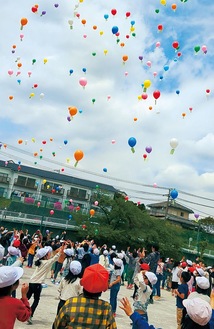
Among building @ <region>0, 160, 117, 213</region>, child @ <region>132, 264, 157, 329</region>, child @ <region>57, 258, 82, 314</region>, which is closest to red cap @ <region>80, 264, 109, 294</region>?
child @ <region>57, 258, 82, 314</region>

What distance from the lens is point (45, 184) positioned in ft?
187

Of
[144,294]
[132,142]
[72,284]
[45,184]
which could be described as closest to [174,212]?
[45,184]

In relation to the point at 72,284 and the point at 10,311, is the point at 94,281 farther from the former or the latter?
the point at 72,284

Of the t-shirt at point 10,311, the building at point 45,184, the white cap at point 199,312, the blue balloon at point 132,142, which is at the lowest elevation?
the t-shirt at point 10,311

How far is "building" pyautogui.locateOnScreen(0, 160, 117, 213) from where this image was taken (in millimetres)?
53438

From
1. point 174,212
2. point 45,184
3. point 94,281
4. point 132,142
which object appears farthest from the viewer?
point 174,212

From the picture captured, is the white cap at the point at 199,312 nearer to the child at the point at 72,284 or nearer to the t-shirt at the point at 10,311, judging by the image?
the t-shirt at the point at 10,311

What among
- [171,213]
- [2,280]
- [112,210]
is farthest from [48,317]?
[171,213]

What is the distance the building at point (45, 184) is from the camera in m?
53.4

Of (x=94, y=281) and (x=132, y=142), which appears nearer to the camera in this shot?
(x=94, y=281)

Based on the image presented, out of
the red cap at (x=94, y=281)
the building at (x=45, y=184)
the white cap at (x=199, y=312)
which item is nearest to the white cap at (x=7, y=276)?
the red cap at (x=94, y=281)

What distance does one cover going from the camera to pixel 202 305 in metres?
3.12

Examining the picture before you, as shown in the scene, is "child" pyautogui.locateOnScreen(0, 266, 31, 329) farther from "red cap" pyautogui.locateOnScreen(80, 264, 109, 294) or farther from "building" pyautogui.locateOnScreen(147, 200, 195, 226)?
"building" pyautogui.locateOnScreen(147, 200, 195, 226)

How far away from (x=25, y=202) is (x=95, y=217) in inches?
267
